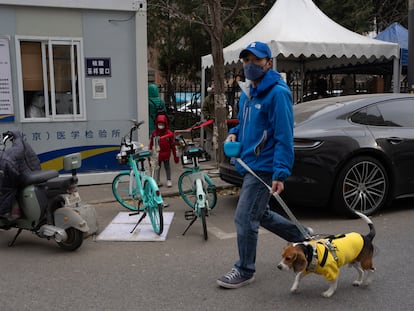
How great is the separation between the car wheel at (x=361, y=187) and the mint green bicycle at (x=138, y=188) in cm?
208

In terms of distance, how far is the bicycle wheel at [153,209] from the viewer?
5168 mm

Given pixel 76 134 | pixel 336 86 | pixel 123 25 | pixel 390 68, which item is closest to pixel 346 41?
pixel 390 68

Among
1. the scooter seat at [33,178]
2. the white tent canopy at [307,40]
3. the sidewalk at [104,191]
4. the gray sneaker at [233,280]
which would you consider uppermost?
the white tent canopy at [307,40]

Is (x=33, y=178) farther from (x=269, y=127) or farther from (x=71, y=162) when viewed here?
(x=269, y=127)

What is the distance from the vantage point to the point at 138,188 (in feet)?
18.5

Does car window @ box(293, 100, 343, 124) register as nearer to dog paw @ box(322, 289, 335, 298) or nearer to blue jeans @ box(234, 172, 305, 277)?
blue jeans @ box(234, 172, 305, 277)

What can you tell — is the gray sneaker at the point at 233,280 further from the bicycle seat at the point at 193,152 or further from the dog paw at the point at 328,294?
the bicycle seat at the point at 193,152

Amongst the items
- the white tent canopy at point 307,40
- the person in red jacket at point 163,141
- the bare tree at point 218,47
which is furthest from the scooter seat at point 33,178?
the white tent canopy at point 307,40

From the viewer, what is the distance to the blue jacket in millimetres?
3426

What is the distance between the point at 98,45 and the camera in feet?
25.1

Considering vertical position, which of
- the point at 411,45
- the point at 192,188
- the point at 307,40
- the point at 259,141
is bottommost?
the point at 192,188

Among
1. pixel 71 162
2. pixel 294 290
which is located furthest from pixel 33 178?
pixel 294 290

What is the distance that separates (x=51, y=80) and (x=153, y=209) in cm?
337

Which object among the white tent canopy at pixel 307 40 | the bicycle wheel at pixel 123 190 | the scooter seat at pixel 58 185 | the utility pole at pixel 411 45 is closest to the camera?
the scooter seat at pixel 58 185
